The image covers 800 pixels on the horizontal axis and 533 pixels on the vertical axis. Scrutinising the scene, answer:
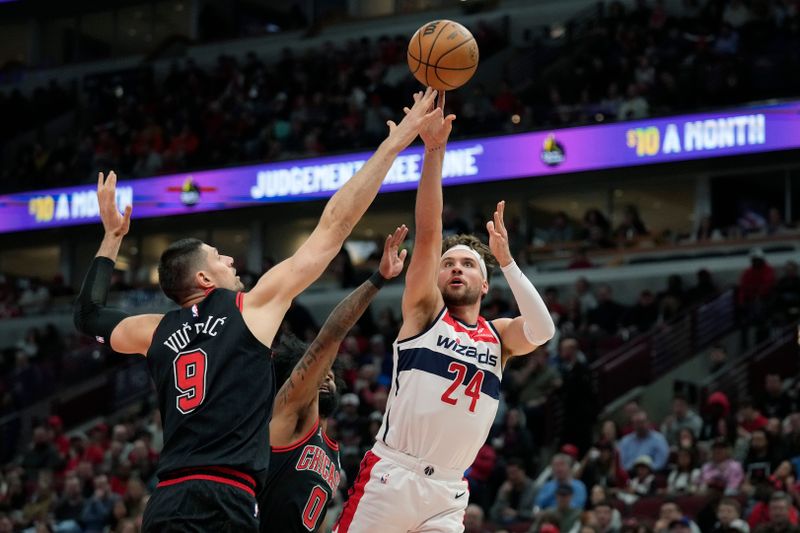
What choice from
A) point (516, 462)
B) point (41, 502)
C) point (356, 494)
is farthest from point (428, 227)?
point (41, 502)

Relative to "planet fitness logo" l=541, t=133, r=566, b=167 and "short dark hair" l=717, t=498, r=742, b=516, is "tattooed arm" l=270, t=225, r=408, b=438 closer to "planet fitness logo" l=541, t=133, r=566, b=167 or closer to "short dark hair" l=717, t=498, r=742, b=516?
"short dark hair" l=717, t=498, r=742, b=516

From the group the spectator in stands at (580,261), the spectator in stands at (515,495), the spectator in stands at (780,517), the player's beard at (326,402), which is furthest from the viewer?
the spectator in stands at (580,261)

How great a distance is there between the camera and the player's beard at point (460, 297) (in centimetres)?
733

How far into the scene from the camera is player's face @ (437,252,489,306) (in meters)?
7.34

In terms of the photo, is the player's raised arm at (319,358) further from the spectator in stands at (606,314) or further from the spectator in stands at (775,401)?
the spectator in stands at (606,314)

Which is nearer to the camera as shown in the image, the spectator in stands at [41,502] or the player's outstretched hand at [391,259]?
the player's outstretched hand at [391,259]

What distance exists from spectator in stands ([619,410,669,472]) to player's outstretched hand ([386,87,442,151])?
9853 millimetres

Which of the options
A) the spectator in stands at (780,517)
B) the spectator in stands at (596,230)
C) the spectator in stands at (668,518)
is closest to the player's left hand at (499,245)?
the spectator in stands at (780,517)

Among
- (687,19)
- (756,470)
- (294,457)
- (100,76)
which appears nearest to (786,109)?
(687,19)

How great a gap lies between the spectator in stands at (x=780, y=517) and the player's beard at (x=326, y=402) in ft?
17.7

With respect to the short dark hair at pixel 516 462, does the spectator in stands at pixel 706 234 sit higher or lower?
higher

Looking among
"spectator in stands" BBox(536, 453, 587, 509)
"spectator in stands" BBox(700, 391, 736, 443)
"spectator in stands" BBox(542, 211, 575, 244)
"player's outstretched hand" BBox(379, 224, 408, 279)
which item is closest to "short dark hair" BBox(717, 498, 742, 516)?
"spectator in stands" BBox(536, 453, 587, 509)

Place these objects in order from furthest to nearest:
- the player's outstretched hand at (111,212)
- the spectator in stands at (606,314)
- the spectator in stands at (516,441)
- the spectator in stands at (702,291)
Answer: the spectator in stands at (702,291) → the spectator in stands at (606,314) → the spectator in stands at (516,441) → the player's outstretched hand at (111,212)

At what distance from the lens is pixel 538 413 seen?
57.7ft
